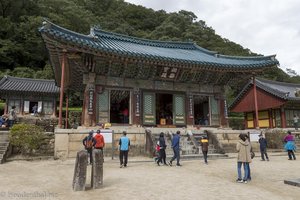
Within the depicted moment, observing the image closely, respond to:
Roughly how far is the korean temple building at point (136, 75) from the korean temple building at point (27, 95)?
10.5 meters

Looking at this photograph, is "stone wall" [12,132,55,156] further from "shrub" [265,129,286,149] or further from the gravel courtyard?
"shrub" [265,129,286,149]

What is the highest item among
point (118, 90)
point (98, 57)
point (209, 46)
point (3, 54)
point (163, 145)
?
point (209, 46)

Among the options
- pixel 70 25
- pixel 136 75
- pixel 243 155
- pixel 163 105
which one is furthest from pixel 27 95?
pixel 243 155

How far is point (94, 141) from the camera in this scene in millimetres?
10781

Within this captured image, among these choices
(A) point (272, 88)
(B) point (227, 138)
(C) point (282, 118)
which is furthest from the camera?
(A) point (272, 88)

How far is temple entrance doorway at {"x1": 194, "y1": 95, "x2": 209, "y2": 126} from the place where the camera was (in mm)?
20078

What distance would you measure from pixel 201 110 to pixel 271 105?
38.0 feet

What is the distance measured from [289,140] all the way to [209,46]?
4698 cm

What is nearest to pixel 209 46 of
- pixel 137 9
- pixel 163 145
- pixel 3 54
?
pixel 137 9

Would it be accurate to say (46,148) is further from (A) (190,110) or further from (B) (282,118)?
(B) (282,118)

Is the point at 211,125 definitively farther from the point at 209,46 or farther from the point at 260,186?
the point at 209,46

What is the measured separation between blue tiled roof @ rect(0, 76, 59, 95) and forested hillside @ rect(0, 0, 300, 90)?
7.64 metres

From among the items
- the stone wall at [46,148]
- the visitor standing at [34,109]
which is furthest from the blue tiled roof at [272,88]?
the visitor standing at [34,109]

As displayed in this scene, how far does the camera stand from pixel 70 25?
49406 mm
